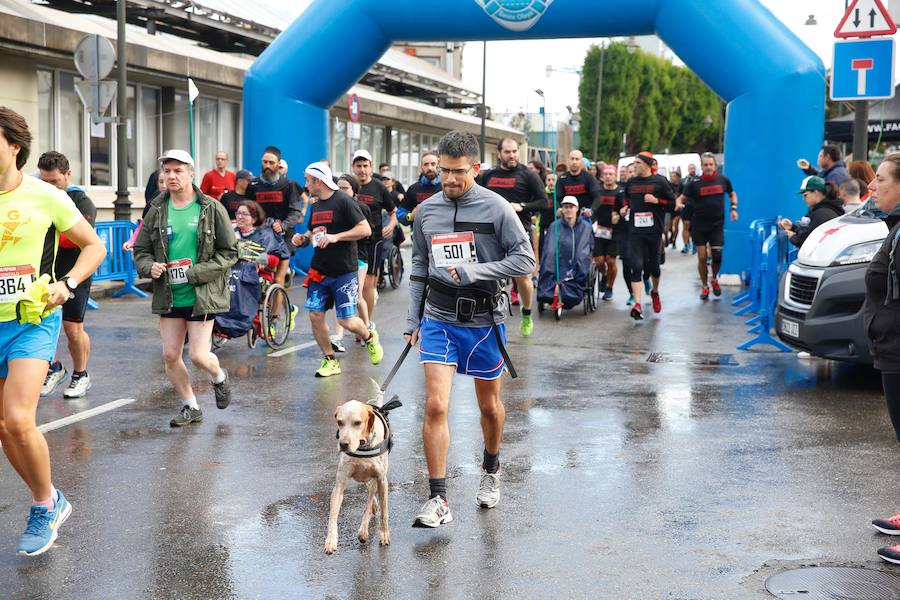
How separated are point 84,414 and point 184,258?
1516 mm

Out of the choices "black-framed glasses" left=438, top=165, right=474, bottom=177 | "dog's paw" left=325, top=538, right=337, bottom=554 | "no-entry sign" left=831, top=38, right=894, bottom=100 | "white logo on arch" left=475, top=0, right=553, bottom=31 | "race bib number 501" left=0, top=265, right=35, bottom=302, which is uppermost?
"white logo on arch" left=475, top=0, right=553, bottom=31

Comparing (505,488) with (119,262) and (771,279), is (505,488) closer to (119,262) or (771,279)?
(771,279)

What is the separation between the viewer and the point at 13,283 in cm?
495

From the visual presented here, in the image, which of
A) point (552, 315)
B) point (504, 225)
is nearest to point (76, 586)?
point (504, 225)

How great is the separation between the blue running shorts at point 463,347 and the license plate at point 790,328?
4550mm

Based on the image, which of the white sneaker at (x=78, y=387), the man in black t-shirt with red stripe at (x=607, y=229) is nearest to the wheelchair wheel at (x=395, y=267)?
the man in black t-shirt with red stripe at (x=607, y=229)

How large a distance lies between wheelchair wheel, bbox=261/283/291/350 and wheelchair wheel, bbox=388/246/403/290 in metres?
6.05

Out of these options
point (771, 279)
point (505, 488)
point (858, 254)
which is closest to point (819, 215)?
point (771, 279)

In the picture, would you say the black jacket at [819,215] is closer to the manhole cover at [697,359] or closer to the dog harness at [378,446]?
the manhole cover at [697,359]

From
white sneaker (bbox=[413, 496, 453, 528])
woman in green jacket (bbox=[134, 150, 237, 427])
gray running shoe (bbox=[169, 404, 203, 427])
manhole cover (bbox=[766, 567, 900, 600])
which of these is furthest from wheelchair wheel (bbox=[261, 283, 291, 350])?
manhole cover (bbox=[766, 567, 900, 600])

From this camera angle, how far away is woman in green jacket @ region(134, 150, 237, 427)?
298 inches

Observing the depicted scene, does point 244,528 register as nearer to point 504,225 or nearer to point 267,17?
point 504,225

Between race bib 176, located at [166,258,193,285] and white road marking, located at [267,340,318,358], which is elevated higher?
race bib 176, located at [166,258,193,285]

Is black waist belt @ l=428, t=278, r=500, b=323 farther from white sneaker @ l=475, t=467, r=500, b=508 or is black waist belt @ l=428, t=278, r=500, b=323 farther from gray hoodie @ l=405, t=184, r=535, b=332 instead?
white sneaker @ l=475, t=467, r=500, b=508
